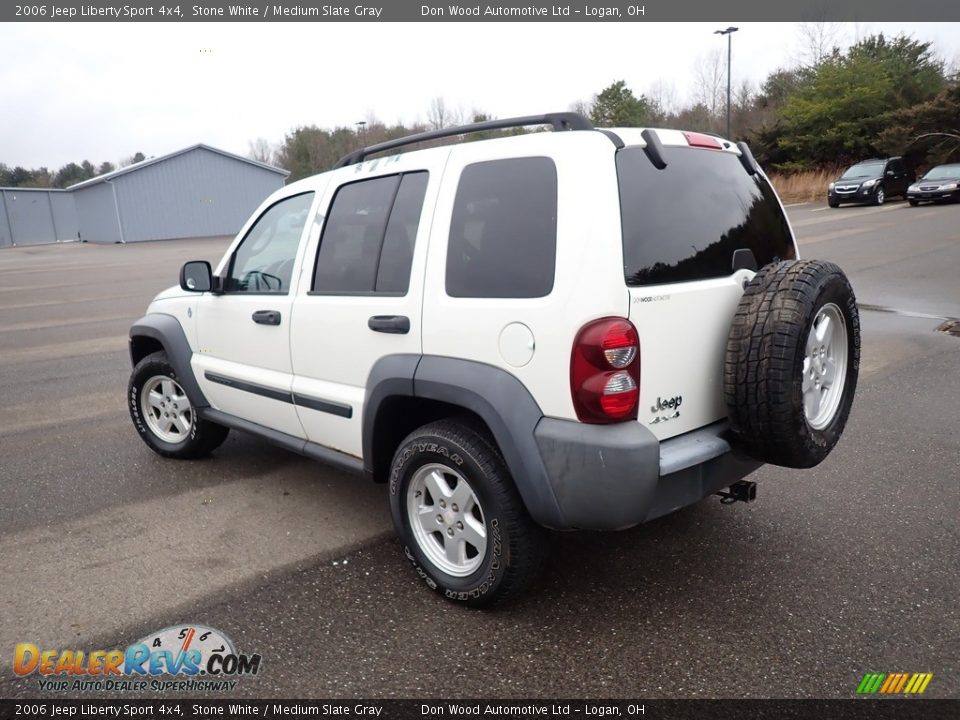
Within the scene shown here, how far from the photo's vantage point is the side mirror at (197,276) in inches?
172

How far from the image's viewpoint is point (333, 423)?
369 centimetres

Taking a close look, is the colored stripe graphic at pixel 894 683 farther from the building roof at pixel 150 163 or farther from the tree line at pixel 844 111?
the building roof at pixel 150 163

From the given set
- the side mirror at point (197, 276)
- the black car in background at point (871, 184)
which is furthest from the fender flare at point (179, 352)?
the black car in background at point (871, 184)

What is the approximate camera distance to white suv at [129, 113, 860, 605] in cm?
271

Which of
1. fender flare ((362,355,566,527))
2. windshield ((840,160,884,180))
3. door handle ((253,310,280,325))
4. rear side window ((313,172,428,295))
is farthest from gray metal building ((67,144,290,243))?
fender flare ((362,355,566,527))

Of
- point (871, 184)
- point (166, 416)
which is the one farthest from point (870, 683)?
point (871, 184)

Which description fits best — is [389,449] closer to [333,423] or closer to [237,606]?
[333,423]

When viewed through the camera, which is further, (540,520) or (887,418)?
(887,418)

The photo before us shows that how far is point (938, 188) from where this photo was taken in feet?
78.2

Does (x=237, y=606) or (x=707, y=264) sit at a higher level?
(x=707, y=264)

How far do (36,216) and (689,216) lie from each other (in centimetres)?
5218

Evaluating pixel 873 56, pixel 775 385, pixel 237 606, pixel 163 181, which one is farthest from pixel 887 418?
pixel 873 56

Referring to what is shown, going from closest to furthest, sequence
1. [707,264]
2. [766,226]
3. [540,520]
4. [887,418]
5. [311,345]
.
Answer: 1. [540,520]
2. [707,264]
3. [766,226]
4. [311,345]
5. [887,418]

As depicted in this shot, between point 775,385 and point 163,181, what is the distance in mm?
45135
